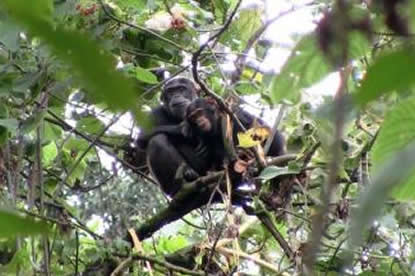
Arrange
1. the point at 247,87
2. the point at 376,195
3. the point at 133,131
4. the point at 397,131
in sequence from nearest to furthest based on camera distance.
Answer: the point at 376,195
the point at 397,131
the point at 247,87
the point at 133,131

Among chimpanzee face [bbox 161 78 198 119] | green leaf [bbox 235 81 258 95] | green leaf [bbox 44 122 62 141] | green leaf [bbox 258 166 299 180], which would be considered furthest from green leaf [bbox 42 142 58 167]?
green leaf [bbox 258 166 299 180]

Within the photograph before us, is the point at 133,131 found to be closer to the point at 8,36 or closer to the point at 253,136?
the point at 253,136

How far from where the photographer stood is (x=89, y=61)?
332mm

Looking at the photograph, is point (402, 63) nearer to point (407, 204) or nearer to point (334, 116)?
point (334, 116)

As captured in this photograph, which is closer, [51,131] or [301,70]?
[301,70]

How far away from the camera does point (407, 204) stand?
2.83 metres

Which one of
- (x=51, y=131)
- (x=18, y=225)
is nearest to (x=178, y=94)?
(x=51, y=131)

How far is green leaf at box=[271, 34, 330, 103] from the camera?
0.55 meters

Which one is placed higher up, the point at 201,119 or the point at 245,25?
the point at 245,25

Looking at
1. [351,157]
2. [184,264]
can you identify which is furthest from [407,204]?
[184,264]

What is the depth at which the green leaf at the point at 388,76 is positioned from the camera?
349 millimetres

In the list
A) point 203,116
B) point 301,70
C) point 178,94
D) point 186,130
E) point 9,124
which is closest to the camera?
point 301,70

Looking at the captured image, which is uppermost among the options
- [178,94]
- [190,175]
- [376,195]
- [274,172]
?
[178,94]

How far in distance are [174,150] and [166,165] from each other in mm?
141
